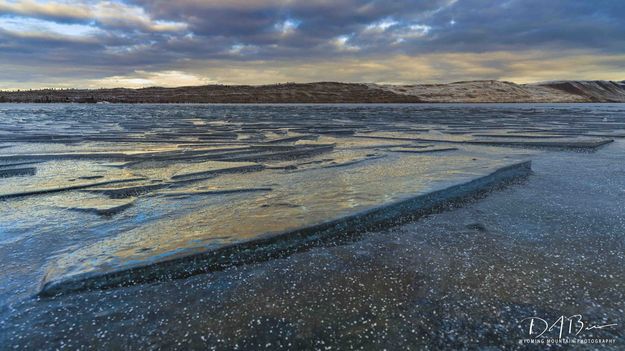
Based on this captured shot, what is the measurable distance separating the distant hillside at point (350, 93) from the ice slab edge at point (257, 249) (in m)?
89.6

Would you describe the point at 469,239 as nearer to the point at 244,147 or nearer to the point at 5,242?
the point at 5,242

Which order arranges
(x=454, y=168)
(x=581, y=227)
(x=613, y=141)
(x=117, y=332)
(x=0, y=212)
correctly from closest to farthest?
(x=117, y=332)
(x=581, y=227)
(x=0, y=212)
(x=454, y=168)
(x=613, y=141)

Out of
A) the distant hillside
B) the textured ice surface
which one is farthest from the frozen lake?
the distant hillside

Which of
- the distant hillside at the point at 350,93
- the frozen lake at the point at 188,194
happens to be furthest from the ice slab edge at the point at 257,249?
the distant hillside at the point at 350,93

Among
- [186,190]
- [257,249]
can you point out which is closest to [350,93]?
[186,190]

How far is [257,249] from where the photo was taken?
3.62 meters

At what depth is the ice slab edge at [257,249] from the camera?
299cm

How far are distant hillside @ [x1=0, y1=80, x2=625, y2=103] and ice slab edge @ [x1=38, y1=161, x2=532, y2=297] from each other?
89.6m

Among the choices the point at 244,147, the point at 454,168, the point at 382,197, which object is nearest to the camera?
the point at 382,197

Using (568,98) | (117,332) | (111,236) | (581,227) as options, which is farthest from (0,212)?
(568,98)

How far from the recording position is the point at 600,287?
9.51ft

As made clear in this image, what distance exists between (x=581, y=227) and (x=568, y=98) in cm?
14847

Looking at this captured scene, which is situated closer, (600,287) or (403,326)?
(403,326)

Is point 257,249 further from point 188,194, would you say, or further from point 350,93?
point 350,93
